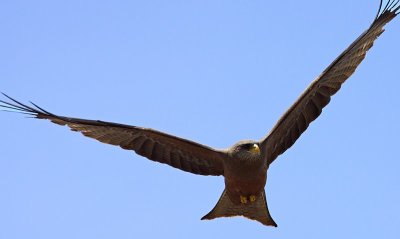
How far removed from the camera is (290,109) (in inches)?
498

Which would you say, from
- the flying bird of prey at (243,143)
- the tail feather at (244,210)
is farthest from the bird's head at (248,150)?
the tail feather at (244,210)

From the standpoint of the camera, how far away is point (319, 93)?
512 inches

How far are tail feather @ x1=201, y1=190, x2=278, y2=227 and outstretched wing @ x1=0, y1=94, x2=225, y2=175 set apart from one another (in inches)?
20.6

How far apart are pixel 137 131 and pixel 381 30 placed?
415 centimetres

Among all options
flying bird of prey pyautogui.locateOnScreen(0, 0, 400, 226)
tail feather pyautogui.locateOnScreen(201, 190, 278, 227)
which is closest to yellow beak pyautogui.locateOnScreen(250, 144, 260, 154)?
flying bird of prey pyautogui.locateOnScreen(0, 0, 400, 226)

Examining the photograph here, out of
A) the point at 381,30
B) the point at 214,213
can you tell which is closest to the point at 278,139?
the point at 214,213

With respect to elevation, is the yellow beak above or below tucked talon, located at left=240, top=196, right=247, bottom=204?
above

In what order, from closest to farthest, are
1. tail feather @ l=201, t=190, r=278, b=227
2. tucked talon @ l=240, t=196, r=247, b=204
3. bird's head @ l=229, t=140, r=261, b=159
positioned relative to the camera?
bird's head @ l=229, t=140, r=261, b=159 < tucked talon @ l=240, t=196, r=247, b=204 < tail feather @ l=201, t=190, r=278, b=227

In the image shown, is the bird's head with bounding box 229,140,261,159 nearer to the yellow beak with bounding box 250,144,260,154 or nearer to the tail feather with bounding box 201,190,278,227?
the yellow beak with bounding box 250,144,260,154

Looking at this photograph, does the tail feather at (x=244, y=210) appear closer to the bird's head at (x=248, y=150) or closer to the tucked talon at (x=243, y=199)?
the tucked talon at (x=243, y=199)

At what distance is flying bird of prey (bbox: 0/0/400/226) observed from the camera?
40.5ft

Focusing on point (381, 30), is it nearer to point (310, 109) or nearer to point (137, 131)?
point (310, 109)

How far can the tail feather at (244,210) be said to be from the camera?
12.9 meters

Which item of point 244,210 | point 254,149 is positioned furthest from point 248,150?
point 244,210
